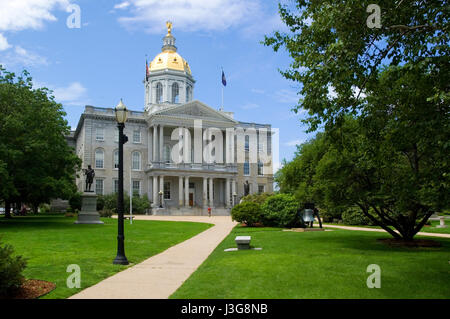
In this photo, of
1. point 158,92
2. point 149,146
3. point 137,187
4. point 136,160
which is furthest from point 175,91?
point 137,187

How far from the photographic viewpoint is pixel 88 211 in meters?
33.1

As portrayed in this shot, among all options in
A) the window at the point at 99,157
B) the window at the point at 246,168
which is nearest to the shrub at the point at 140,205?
the window at the point at 99,157

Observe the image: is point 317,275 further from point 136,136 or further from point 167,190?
point 136,136

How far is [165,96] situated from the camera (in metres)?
73.4

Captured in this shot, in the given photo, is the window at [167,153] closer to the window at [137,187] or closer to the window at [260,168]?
the window at [137,187]

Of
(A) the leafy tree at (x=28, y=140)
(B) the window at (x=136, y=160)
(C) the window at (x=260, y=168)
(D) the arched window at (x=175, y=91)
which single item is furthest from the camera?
(C) the window at (x=260, y=168)

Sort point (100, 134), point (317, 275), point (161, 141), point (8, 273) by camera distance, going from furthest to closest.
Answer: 1. point (100, 134)
2. point (161, 141)
3. point (317, 275)
4. point (8, 273)

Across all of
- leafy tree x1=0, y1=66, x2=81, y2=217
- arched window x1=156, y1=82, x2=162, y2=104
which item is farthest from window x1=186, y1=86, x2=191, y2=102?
leafy tree x1=0, y1=66, x2=81, y2=217

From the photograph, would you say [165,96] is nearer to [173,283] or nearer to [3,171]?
[3,171]

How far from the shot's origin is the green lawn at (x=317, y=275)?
7984 mm

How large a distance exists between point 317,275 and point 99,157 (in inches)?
2343

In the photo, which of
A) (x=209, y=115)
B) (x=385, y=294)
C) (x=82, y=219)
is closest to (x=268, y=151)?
(x=209, y=115)

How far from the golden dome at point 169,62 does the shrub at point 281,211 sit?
5028cm

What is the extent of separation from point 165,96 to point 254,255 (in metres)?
62.9
